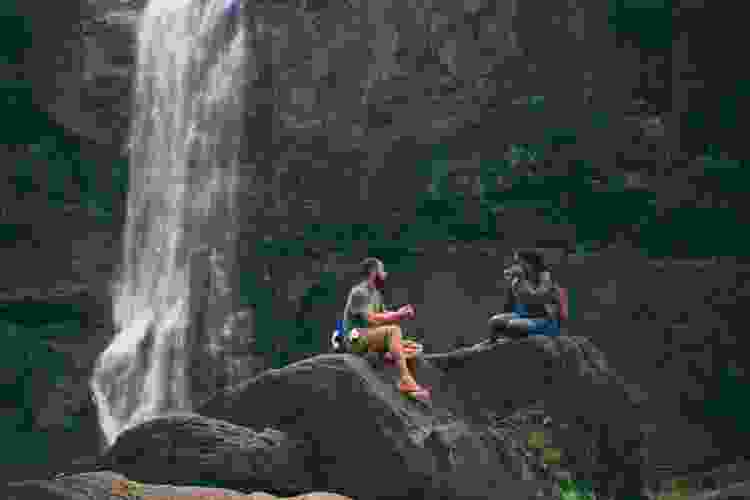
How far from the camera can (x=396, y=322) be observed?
32.8 feet

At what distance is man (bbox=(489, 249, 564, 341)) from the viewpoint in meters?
12.0

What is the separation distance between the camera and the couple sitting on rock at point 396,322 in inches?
387

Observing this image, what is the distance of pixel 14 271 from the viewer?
26844 millimetres

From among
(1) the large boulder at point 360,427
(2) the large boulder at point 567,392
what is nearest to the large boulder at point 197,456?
(1) the large boulder at point 360,427

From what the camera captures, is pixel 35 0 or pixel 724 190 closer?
pixel 724 190

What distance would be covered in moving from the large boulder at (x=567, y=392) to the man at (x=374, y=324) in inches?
53.1

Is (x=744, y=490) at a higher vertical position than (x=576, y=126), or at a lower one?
lower

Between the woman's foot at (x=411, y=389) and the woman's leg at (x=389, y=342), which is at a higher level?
the woman's leg at (x=389, y=342)

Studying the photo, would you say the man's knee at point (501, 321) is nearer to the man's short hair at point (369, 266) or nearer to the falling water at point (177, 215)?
the man's short hair at point (369, 266)

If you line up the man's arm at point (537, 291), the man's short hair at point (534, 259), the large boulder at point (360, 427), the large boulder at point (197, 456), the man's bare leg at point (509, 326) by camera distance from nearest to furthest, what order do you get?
the large boulder at point (197, 456)
the large boulder at point (360, 427)
the man's bare leg at point (509, 326)
the man's arm at point (537, 291)
the man's short hair at point (534, 259)

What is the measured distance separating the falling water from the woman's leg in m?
14.4

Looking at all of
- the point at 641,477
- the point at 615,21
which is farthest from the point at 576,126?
the point at 641,477

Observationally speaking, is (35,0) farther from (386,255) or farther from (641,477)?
(641,477)

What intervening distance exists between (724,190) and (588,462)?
1214 centimetres
